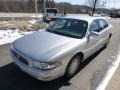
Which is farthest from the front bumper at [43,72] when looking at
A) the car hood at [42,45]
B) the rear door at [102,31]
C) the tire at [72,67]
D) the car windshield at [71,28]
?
the rear door at [102,31]

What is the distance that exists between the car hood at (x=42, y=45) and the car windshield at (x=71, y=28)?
11.7 inches

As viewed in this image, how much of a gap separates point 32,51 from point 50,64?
1.88 feet

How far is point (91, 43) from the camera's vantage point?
5.00m

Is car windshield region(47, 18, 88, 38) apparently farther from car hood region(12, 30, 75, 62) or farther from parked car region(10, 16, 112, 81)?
car hood region(12, 30, 75, 62)

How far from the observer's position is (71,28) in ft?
16.1

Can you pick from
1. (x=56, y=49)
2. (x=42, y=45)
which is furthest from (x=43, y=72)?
(x=42, y=45)

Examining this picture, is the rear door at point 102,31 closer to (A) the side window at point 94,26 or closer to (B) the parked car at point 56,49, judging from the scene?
(A) the side window at point 94,26

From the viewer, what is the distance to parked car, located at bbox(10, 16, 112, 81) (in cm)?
342

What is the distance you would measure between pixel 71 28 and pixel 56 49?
1.44 meters

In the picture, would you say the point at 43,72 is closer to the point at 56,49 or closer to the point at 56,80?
the point at 56,49

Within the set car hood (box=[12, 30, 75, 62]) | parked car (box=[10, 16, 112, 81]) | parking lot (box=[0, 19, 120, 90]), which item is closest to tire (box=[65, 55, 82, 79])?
parked car (box=[10, 16, 112, 81])

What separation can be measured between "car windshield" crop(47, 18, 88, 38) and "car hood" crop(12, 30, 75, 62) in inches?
11.7

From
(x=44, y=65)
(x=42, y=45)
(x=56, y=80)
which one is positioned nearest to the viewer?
(x=44, y=65)

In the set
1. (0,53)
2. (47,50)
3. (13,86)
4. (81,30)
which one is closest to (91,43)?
(81,30)
